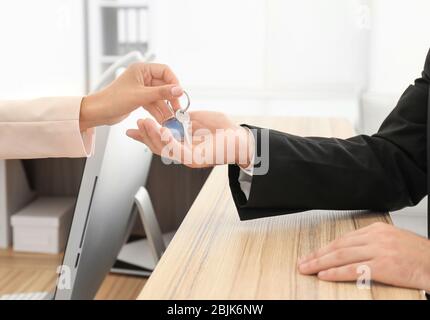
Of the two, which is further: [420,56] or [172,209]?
[420,56]

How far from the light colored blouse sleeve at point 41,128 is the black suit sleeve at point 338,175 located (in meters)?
0.33

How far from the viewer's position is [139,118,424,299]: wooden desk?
72 cm

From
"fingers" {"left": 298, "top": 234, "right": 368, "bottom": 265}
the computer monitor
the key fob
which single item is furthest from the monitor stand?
"fingers" {"left": 298, "top": 234, "right": 368, "bottom": 265}

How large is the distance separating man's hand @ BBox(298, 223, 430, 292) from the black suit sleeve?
0.57ft

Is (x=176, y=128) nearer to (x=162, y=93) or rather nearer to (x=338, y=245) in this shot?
(x=162, y=93)

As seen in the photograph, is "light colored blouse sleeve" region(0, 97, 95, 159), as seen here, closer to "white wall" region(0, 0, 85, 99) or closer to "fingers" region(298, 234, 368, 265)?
"fingers" region(298, 234, 368, 265)

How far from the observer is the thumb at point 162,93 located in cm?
107

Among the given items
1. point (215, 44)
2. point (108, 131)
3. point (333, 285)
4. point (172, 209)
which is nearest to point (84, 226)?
point (108, 131)

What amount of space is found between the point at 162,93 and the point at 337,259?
1.55 ft

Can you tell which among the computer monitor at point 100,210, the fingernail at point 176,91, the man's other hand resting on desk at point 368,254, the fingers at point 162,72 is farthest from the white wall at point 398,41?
the man's other hand resting on desk at point 368,254

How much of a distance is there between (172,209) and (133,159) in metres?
1.06
